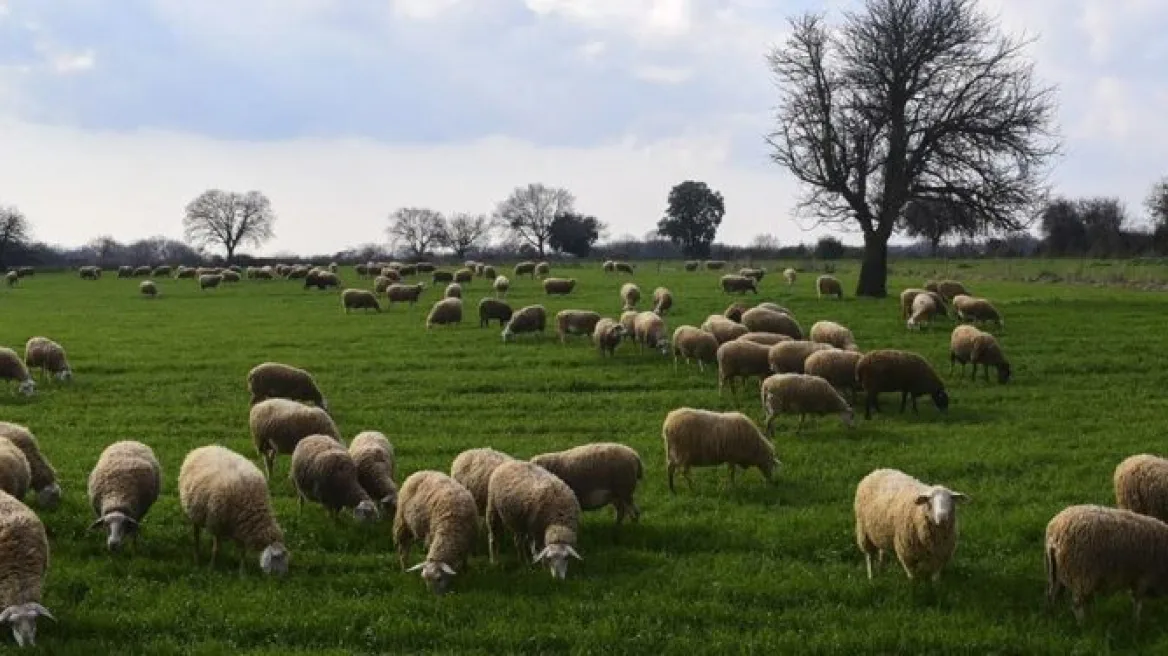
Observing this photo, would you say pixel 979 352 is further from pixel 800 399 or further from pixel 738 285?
pixel 738 285

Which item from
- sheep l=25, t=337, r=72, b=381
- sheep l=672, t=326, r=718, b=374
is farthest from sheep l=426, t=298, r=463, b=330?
sheep l=672, t=326, r=718, b=374

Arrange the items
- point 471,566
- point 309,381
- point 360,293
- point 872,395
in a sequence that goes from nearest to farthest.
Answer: point 471,566
point 872,395
point 309,381
point 360,293

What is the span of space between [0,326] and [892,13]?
3700cm

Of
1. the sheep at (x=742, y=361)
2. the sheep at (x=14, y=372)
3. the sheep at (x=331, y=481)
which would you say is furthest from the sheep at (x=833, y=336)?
the sheep at (x=14, y=372)

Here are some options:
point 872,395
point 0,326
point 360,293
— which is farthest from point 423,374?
point 0,326

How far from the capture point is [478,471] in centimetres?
1118

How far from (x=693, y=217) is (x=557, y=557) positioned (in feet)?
368

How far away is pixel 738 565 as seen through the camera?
9.49m

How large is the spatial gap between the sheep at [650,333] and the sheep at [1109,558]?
16942 millimetres

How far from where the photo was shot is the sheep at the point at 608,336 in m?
25.0

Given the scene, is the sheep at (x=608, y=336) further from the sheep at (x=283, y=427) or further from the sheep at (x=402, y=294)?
the sheep at (x=402, y=294)

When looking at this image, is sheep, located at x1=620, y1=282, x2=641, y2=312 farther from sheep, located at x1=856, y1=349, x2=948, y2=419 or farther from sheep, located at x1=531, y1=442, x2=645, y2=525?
sheep, located at x1=531, y1=442, x2=645, y2=525

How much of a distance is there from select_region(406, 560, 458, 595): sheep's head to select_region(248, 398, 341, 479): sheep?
4.96m

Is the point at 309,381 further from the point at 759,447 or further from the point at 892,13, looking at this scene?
the point at 892,13
